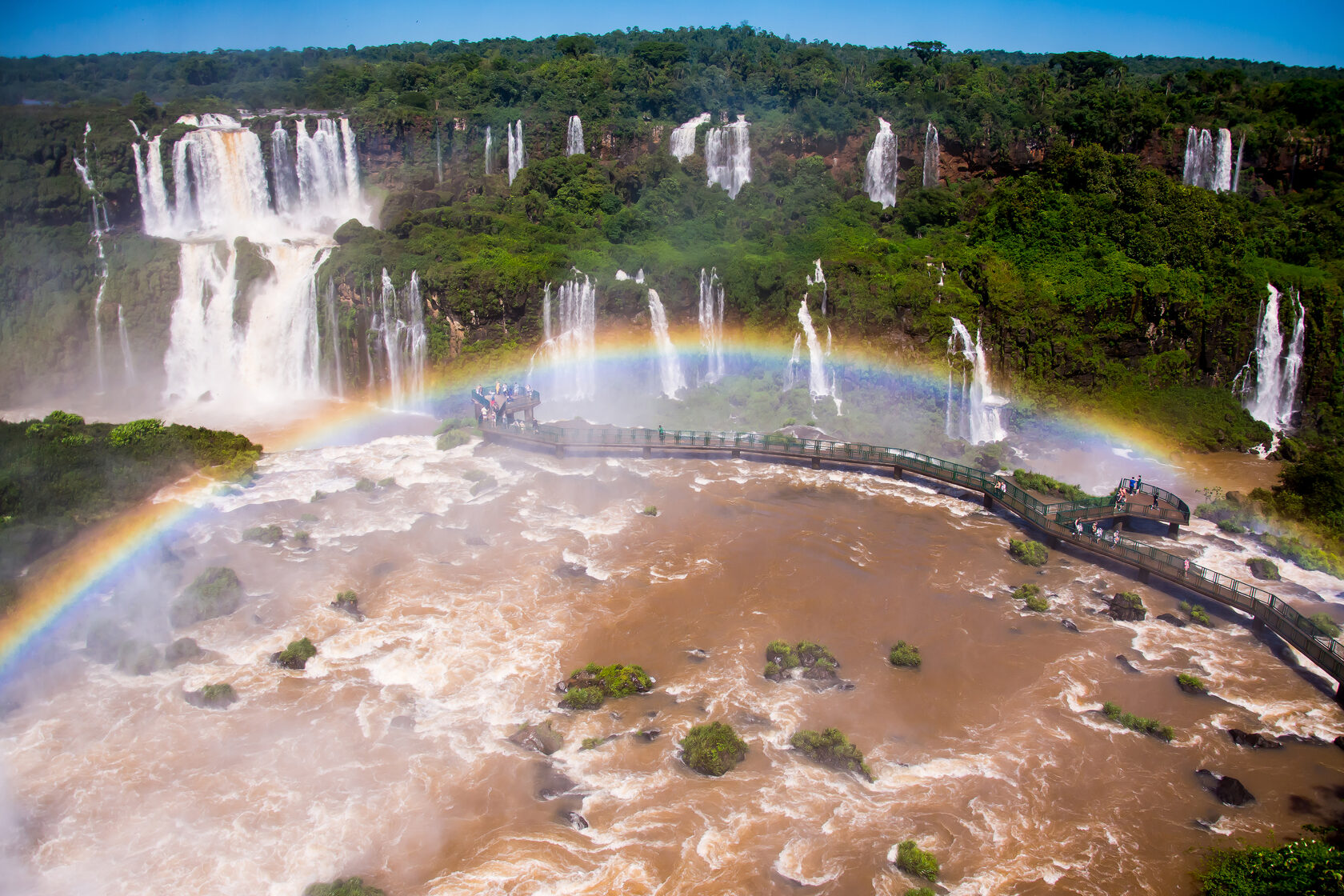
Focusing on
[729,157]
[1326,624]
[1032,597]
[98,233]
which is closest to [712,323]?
[729,157]

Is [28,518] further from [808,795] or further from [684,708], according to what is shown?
[808,795]

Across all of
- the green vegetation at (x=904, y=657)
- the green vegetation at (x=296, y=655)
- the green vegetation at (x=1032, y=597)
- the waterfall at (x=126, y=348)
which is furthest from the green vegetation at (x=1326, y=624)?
the waterfall at (x=126, y=348)

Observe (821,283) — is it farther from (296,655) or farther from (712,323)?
(296,655)

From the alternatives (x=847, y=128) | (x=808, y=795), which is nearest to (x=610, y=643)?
(x=808, y=795)

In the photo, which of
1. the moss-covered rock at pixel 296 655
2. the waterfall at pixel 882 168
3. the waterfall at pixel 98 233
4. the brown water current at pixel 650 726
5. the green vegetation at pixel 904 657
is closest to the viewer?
the brown water current at pixel 650 726

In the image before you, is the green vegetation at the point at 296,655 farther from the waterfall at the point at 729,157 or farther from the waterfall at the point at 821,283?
the waterfall at the point at 729,157

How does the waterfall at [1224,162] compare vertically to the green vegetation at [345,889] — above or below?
above
